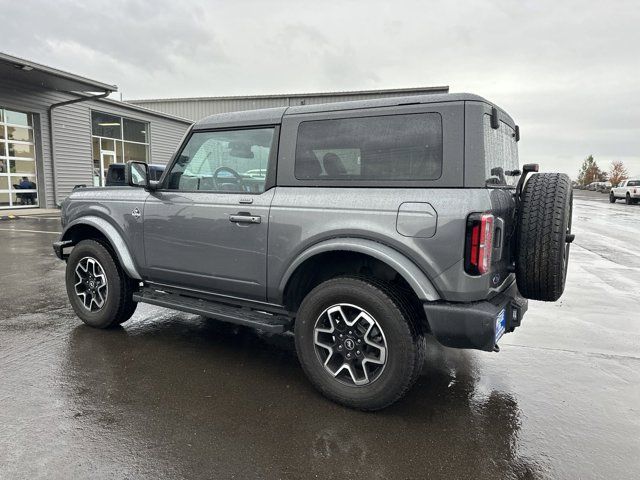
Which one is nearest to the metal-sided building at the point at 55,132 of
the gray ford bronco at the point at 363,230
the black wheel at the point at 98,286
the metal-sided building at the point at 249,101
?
Result: the metal-sided building at the point at 249,101

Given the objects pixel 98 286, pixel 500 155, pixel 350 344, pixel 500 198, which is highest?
pixel 500 155

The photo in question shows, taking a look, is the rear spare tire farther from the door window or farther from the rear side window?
the door window

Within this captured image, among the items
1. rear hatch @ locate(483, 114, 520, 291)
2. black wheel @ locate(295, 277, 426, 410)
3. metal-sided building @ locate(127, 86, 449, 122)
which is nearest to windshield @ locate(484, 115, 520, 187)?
rear hatch @ locate(483, 114, 520, 291)

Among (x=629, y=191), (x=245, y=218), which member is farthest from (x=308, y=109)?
(x=629, y=191)

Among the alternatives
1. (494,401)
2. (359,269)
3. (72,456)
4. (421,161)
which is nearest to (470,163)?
(421,161)

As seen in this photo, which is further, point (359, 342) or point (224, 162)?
point (224, 162)

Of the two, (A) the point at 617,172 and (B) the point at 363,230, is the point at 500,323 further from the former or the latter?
(A) the point at 617,172

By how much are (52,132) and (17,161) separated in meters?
1.66

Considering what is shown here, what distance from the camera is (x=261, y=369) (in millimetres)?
3635

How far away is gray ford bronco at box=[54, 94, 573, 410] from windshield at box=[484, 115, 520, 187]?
0.02 meters

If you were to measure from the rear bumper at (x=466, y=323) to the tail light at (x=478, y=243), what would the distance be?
229mm

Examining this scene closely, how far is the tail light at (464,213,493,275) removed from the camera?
261 centimetres

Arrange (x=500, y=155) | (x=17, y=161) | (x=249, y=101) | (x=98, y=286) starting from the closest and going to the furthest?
(x=500, y=155) → (x=98, y=286) → (x=17, y=161) → (x=249, y=101)

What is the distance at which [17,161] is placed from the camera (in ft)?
55.2
